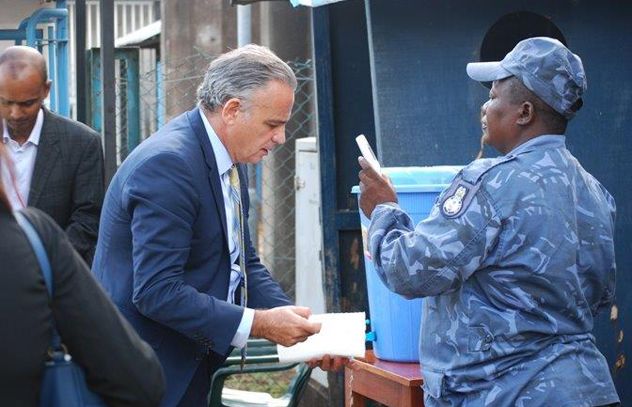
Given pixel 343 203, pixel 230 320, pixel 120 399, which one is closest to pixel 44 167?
pixel 343 203

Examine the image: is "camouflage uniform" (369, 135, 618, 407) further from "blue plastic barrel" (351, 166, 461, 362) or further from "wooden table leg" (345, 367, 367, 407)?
"wooden table leg" (345, 367, 367, 407)

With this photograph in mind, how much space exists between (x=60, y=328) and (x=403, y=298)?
6.75 ft

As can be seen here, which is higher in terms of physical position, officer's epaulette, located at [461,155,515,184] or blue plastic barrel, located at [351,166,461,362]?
officer's epaulette, located at [461,155,515,184]

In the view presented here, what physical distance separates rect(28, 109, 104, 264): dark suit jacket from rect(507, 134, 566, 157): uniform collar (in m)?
2.22

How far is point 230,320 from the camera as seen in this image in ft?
11.7

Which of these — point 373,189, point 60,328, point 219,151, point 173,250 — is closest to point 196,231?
point 173,250

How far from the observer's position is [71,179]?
5.25 metres

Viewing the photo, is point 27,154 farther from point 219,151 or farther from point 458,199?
point 458,199

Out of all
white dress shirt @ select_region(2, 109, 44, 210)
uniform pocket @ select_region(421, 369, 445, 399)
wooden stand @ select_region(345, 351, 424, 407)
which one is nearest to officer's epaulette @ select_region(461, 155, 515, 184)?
uniform pocket @ select_region(421, 369, 445, 399)

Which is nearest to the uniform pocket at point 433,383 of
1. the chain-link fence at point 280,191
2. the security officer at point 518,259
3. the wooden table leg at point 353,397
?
the security officer at point 518,259

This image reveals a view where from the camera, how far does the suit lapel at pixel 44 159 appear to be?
16.9 feet

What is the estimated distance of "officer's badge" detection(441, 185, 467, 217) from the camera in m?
3.48

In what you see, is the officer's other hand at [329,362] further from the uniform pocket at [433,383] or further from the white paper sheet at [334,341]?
the uniform pocket at [433,383]

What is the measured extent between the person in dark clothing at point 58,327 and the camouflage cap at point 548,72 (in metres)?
1.58
